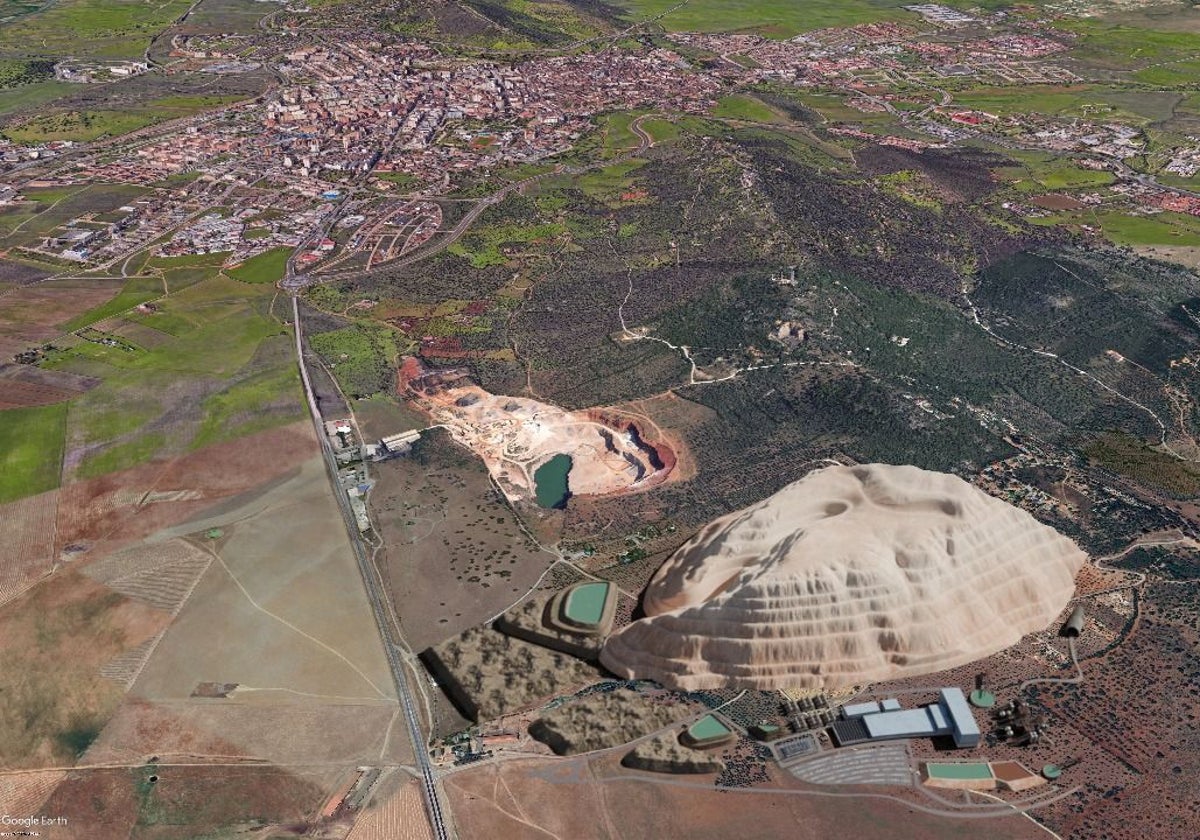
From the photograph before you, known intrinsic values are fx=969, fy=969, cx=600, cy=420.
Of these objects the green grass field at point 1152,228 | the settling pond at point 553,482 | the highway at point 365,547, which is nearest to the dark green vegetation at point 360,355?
the highway at point 365,547

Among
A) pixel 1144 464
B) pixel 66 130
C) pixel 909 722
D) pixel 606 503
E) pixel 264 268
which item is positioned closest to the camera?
pixel 909 722

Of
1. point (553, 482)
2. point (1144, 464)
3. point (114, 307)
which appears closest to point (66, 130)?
point (114, 307)

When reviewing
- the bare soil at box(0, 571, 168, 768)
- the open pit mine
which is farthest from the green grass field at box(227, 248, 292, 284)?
the bare soil at box(0, 571, 168, 768)

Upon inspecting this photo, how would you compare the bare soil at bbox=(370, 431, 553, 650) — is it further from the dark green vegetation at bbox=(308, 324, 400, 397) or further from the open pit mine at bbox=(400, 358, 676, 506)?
the dark green vegetation at bbox=(308, 324, 400, 397)

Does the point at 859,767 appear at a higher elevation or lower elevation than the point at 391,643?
higher

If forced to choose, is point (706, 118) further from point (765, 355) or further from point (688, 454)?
A: point (688, 454)

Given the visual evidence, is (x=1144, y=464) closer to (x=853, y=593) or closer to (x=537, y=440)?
(x=853, y=593)
